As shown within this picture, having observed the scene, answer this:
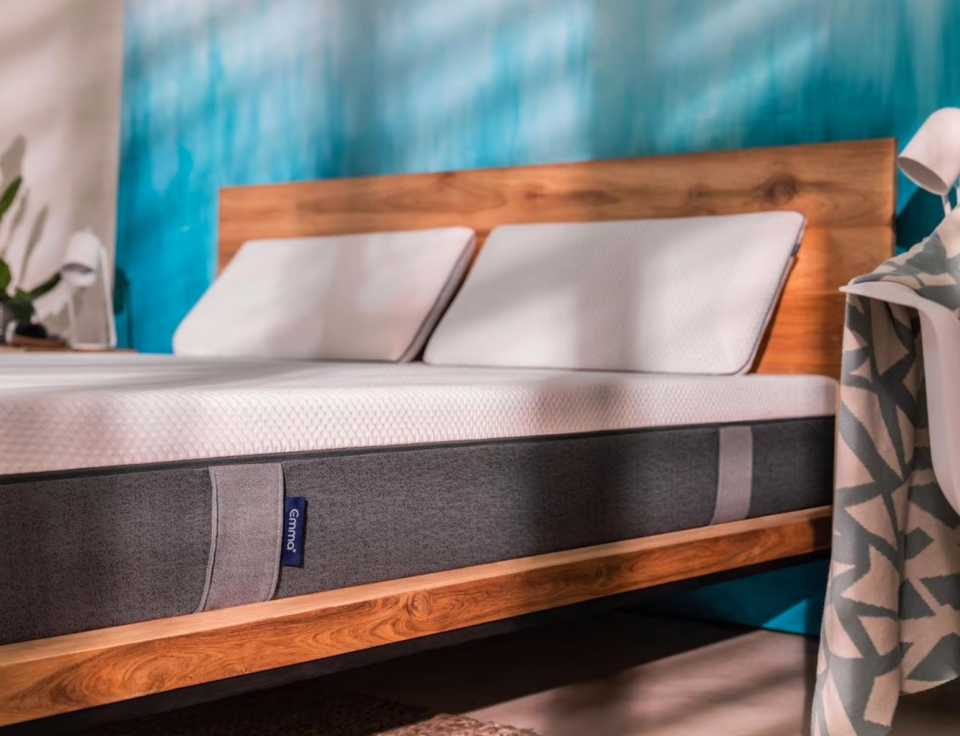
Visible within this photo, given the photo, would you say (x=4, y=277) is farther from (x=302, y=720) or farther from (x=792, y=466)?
(x=792, y=466)

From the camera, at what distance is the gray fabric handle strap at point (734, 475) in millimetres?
2105

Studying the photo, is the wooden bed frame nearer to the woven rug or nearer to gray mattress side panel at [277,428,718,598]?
gray mattress side panel at [277,428,718,598]

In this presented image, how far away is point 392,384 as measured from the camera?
1.66 meters

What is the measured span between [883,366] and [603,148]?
1433 millimetres

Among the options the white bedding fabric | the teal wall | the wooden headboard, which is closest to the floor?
the white bedding fabric

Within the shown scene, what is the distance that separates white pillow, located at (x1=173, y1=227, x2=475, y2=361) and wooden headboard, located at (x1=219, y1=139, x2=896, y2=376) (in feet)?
0.61

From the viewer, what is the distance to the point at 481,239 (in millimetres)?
3195

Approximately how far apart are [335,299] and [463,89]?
0.72m

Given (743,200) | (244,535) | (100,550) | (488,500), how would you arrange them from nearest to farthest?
(100,550), (244,535), (488,500), (743,200)

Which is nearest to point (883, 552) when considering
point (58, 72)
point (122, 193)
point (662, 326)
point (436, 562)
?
point (436, 562)

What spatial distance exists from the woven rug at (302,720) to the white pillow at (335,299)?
0.99 meters

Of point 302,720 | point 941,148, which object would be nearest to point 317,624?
point 302,720

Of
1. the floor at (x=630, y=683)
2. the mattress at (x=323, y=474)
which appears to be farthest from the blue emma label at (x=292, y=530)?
the floor at (x=630, y=683)

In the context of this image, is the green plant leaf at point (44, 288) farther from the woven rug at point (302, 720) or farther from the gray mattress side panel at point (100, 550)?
the gray mattress side panel at point (100, 550)
